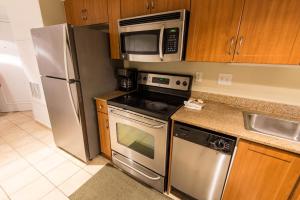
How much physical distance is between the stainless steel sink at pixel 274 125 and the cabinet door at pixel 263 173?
0.29 metres

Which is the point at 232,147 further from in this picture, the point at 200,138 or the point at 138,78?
the point at 138,78

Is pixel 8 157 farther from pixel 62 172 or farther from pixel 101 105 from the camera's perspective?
pixel 101 105

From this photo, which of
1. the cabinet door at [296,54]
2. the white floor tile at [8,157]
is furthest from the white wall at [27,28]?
the cabinet door at [296,54]

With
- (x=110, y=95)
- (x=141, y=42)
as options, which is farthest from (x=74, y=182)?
(x=141, y=42)

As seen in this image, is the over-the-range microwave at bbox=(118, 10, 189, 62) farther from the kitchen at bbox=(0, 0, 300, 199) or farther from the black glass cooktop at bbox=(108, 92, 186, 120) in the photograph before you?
the black glass cooktop at bbox=(108, 92, 186, 120)

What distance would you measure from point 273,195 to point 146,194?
1133 mm

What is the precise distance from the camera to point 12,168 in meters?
1.93

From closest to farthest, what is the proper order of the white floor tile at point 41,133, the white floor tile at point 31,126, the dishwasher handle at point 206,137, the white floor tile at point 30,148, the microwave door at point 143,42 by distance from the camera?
the dishwasher handle at point 206,137
the microwave door at point 143,42
the white floor tile at point 30,148
the white floor tile at point 41,133
the white floor tile at point 31,126

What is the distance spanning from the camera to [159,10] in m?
1.38

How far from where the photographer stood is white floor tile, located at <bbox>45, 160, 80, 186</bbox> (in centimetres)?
176

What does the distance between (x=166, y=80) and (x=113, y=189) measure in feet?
4.62

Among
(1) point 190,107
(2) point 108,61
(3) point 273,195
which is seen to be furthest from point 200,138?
(2) point 108,61

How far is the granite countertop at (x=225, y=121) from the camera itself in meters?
0.94

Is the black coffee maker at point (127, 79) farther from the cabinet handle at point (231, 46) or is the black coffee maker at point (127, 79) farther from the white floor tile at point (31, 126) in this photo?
the white floor tile at point (31, 126)
